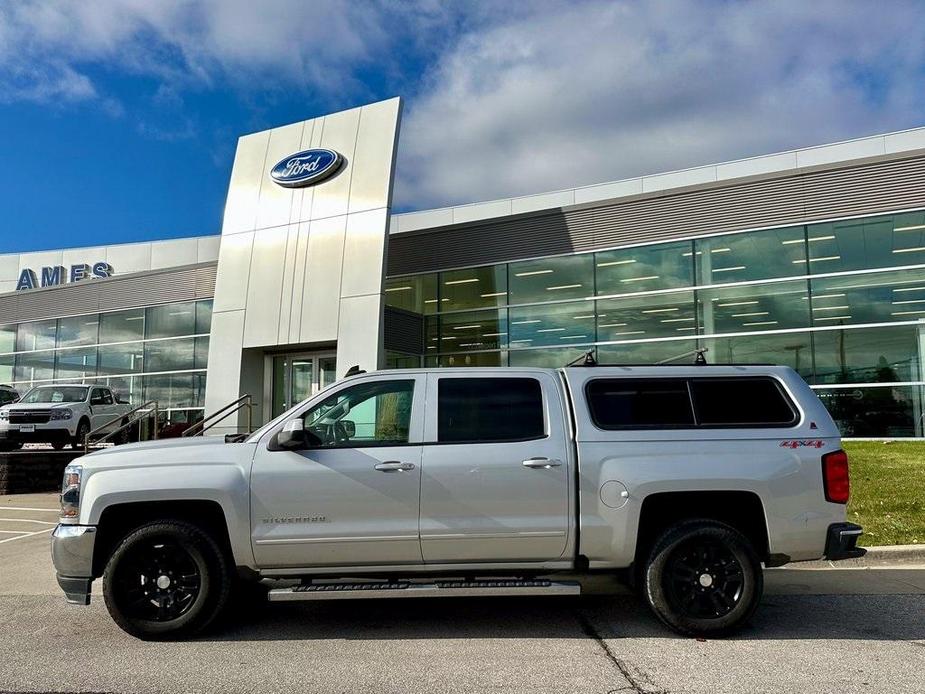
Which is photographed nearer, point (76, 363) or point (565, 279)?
point (565, 279)

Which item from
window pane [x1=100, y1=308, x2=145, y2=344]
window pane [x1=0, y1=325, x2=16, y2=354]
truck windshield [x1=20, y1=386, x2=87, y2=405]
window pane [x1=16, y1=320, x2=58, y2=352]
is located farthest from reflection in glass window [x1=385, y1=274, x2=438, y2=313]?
window pane [x1=0, y1=325, x2=16, y2=354]

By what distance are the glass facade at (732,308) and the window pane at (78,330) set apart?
1173 cm

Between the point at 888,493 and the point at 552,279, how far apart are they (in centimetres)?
1073

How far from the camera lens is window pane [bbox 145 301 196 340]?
2452cm

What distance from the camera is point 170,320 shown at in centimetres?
2494

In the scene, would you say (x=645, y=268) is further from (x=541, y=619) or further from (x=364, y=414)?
(x=364, y=414)

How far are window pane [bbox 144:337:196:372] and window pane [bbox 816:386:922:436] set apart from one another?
18.1 metres

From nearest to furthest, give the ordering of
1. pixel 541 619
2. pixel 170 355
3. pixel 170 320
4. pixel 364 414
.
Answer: pixel 364 414, pixel 541 619, pixel 170 355, pixel 170 320

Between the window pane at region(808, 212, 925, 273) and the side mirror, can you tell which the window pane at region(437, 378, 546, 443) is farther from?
the window pane at region(808, 212, 925, 273)

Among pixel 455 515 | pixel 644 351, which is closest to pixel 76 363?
pixel 644 351

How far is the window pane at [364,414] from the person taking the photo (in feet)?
19.0

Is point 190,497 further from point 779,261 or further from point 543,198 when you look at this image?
point 543,198

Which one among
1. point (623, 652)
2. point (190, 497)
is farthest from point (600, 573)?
point (190, 497)

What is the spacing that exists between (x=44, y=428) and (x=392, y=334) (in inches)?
335
